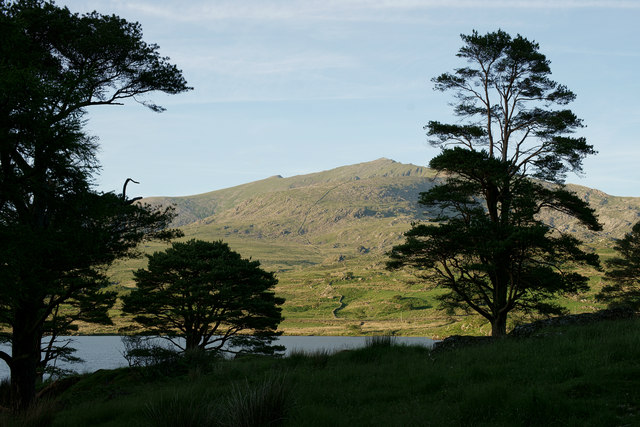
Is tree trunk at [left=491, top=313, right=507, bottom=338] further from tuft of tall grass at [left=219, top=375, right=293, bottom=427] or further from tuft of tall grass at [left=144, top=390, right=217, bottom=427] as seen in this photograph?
tuft of tall grass at [left=144, top=390, right=217, bottom=427]

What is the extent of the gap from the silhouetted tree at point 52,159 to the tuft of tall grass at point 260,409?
19.0 ft

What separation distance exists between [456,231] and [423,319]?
4451 inches

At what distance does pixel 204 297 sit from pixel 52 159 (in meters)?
21.4

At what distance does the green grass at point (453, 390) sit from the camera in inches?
294

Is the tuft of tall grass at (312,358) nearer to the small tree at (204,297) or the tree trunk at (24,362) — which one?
the tree trunk at (24,362)

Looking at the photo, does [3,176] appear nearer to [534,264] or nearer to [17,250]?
[17,250]

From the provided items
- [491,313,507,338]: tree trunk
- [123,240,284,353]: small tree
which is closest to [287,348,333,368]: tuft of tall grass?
[491,313,507,338]: tree trunk

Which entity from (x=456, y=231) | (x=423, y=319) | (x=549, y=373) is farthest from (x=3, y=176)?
(x=423, y=319)

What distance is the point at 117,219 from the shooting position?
17.1 m

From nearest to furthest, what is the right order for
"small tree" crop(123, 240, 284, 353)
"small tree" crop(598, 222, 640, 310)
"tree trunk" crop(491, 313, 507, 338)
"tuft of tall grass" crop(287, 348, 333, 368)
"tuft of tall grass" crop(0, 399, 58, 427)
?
"tuft of tall grass" crop(0, 399, 58, 427), "tuft of tall grass" crop(287, 348, 333, 368), "tree trunk" crop(491, 313, 507, 338), "small tree" crop(123, 240, 284, 353), "small tree" crop(598, 222, 640, 310)

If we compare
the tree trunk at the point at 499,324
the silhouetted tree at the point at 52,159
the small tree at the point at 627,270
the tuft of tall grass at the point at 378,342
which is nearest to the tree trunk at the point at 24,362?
the silhouetted tree at the point at 52,159

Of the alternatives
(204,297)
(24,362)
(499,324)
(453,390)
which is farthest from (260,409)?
(204,297)

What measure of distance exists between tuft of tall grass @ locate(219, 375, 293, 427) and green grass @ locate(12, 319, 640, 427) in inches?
1.0

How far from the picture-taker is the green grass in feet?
24.5
